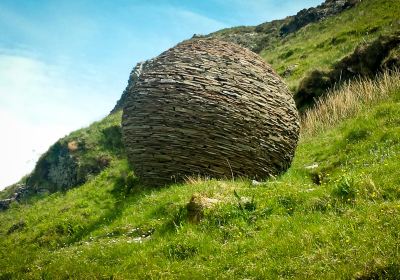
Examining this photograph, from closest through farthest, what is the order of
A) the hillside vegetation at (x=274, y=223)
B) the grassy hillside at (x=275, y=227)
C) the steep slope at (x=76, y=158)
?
the grassy hillside at (x=275, y=227), the hillside vegetation at (x=274, y=223), the steep slope at (x=76, y=158)

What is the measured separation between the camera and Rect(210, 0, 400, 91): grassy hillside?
1251 inches

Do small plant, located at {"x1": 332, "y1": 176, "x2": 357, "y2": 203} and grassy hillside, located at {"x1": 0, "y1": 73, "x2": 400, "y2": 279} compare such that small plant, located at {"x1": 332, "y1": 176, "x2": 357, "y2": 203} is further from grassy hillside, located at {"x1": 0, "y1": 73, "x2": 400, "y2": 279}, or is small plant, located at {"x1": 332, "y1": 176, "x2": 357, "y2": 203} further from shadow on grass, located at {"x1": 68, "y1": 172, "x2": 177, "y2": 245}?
shadow on grass, located at {"x1": 68, "y1": 172, "x2": 177, "y2": 245}

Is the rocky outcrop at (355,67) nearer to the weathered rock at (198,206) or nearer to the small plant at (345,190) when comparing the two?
the small plant at (345,190)

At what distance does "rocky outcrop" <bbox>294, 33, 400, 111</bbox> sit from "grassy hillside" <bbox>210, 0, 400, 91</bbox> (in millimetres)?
1232

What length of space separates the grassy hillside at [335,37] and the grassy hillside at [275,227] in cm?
1465

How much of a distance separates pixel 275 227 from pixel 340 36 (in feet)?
109

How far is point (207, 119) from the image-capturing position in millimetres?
13367

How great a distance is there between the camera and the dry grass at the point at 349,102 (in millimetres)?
17281

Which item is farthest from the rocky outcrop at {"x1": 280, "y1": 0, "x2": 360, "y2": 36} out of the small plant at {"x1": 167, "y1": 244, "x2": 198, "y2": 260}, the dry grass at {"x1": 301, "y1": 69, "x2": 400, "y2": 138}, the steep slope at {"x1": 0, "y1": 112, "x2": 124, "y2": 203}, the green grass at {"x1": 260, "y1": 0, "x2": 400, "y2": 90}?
the small plant at {"x1": 167, "y1": 244, "x2": 198, "y2": 260}

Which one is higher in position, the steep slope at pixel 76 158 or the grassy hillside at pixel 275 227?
the steep slope at pixel 76 158

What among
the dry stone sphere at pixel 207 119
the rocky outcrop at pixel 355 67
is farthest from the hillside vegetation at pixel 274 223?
the rocky outcrop at pixel 355 67

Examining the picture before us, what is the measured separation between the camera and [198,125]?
13367 millimetres

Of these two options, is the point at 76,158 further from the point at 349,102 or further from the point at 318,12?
the point at 318,12

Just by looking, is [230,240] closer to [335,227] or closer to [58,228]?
[335,227]
